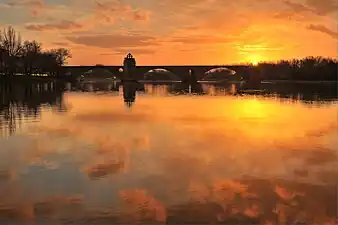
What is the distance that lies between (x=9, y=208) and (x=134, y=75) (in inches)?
5922

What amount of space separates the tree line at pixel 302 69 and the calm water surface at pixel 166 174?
113m

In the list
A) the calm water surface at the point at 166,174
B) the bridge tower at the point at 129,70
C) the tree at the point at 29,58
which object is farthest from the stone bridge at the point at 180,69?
the calm water surface at the point at 166,174

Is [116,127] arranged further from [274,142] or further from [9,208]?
[9,208]

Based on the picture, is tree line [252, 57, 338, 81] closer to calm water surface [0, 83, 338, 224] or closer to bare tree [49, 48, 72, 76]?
bare tree [49, 48, 72, 76]

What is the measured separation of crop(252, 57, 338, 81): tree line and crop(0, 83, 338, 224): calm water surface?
4458 inches

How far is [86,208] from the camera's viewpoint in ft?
35.3

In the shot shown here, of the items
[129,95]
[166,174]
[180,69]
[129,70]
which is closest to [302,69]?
[180,69]

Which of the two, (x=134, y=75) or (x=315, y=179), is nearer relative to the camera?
(x=315, y=179)

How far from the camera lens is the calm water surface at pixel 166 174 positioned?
34.5ft

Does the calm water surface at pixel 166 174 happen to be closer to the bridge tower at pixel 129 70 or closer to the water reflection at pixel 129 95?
the water reflection at pixel 129 95

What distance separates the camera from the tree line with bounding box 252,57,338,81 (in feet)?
450

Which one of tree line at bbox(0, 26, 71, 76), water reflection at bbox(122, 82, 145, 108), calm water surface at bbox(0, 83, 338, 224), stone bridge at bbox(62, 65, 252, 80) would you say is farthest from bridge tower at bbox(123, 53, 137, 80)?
calm water surface at bbox(0, 83, 338, 224)

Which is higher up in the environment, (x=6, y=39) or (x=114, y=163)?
(x=6, y=39)

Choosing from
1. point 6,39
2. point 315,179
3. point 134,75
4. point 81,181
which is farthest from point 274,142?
point 134,75
